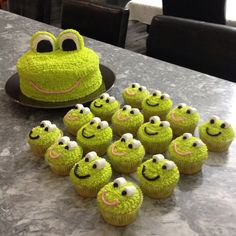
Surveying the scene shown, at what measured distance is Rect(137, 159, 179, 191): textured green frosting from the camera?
712mm

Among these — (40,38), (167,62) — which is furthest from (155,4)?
(40,38)

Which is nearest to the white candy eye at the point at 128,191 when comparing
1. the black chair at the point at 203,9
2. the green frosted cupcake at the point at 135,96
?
the green frosted cupcake at the point at 135,96

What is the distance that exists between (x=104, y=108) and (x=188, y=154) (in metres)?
0.28

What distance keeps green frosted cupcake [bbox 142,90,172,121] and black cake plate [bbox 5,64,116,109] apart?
0.53 feet

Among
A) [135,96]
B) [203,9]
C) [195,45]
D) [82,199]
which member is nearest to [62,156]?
[82,199]

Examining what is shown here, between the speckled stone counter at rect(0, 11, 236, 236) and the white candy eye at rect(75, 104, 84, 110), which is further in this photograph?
the white candy eye at rect(75, 104, 84, 110)

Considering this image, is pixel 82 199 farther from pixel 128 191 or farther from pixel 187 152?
pixel 187 152

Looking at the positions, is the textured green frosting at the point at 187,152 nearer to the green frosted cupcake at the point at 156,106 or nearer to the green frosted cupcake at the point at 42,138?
the green frosted cupcake at the point at 156,106

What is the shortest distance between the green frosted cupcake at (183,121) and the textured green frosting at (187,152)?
8 centimetres

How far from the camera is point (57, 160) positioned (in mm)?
783

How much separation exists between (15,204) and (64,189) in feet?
0.35

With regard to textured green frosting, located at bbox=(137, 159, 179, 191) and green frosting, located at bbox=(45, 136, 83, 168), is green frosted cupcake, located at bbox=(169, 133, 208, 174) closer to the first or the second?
textured green frosting, located at bbox=(137, 159, 179, 191)

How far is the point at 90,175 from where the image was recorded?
0.73 metres

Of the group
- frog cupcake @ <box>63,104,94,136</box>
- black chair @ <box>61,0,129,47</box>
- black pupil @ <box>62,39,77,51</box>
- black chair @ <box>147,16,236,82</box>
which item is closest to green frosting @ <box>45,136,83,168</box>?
frog cupcake @ <box>63,104,94,136</box>
